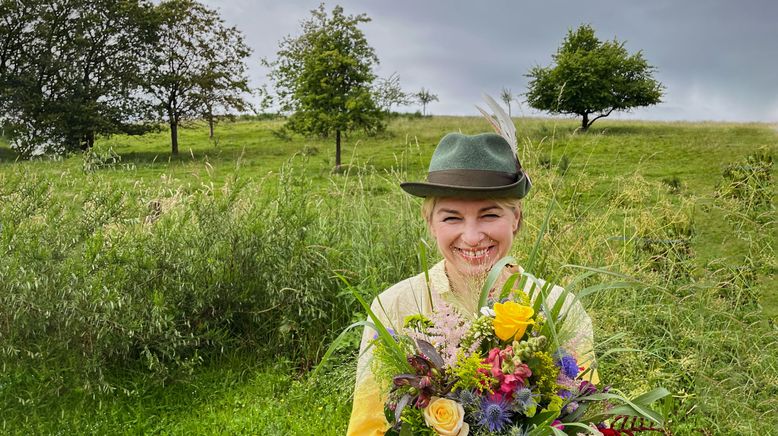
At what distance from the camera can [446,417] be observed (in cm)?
Result: 137

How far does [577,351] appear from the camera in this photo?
175cm

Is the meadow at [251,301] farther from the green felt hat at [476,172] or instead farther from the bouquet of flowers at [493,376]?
the bouquet of flowers at [493,376]

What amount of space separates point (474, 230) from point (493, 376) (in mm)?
643

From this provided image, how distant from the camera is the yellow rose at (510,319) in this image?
1.41m

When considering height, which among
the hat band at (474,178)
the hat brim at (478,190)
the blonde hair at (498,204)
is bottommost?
the blonde hair at (498,204)

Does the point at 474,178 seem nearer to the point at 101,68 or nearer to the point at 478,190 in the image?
the point at 478,190

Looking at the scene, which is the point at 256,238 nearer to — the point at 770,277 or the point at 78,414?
the point at 78,414

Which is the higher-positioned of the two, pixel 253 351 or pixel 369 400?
pixel 369 400

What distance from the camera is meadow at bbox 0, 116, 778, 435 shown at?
4164mm

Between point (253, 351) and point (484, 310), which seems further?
point (253, 351)

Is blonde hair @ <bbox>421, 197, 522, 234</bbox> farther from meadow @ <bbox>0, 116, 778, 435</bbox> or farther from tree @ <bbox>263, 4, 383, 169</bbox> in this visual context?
tree @ <bbox>263, 4, 383, 169</bbox>

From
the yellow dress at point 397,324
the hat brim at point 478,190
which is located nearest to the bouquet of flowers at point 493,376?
the yellow dress at point 397,324

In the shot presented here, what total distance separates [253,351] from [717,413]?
3.12 metres

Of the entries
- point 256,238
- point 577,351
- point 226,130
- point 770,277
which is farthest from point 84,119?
point 577,351
